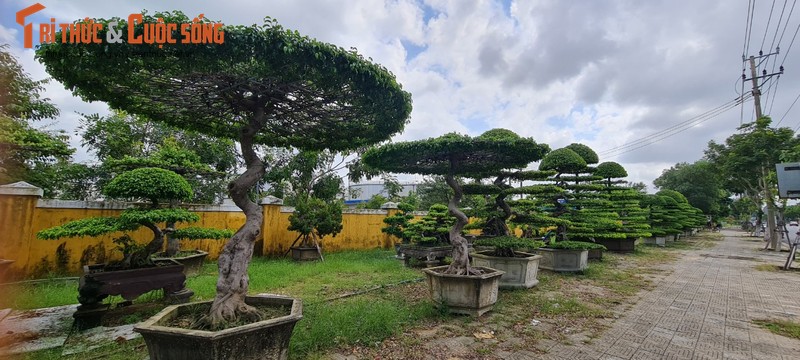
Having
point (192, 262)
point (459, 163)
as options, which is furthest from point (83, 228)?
point (459, 163)

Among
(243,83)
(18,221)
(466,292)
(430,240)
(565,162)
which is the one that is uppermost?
(565,162)

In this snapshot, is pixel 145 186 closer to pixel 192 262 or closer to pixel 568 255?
pixel 192 262

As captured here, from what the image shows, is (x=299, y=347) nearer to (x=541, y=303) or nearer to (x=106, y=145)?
(x=541, y=303)

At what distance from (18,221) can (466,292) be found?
628 cm

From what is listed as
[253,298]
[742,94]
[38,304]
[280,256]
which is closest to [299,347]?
[253,298]

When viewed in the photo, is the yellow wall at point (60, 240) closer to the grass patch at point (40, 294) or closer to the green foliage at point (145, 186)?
the grass patch at point (40, 294)

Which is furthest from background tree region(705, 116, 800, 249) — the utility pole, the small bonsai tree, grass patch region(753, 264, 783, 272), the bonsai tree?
the bonsai tree

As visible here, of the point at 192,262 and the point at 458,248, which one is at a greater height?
the point at 458,248

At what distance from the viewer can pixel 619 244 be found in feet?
34.3

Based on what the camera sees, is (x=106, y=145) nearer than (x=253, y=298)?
No

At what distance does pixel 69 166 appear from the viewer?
784cm

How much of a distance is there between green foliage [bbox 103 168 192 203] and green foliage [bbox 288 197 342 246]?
3.86 m

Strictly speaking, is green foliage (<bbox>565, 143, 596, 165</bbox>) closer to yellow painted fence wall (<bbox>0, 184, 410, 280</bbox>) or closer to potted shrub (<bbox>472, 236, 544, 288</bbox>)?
potted shrub (<bbox>472, 236, 544, 288</bbox>)

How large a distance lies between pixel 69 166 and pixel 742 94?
71.8 ft
